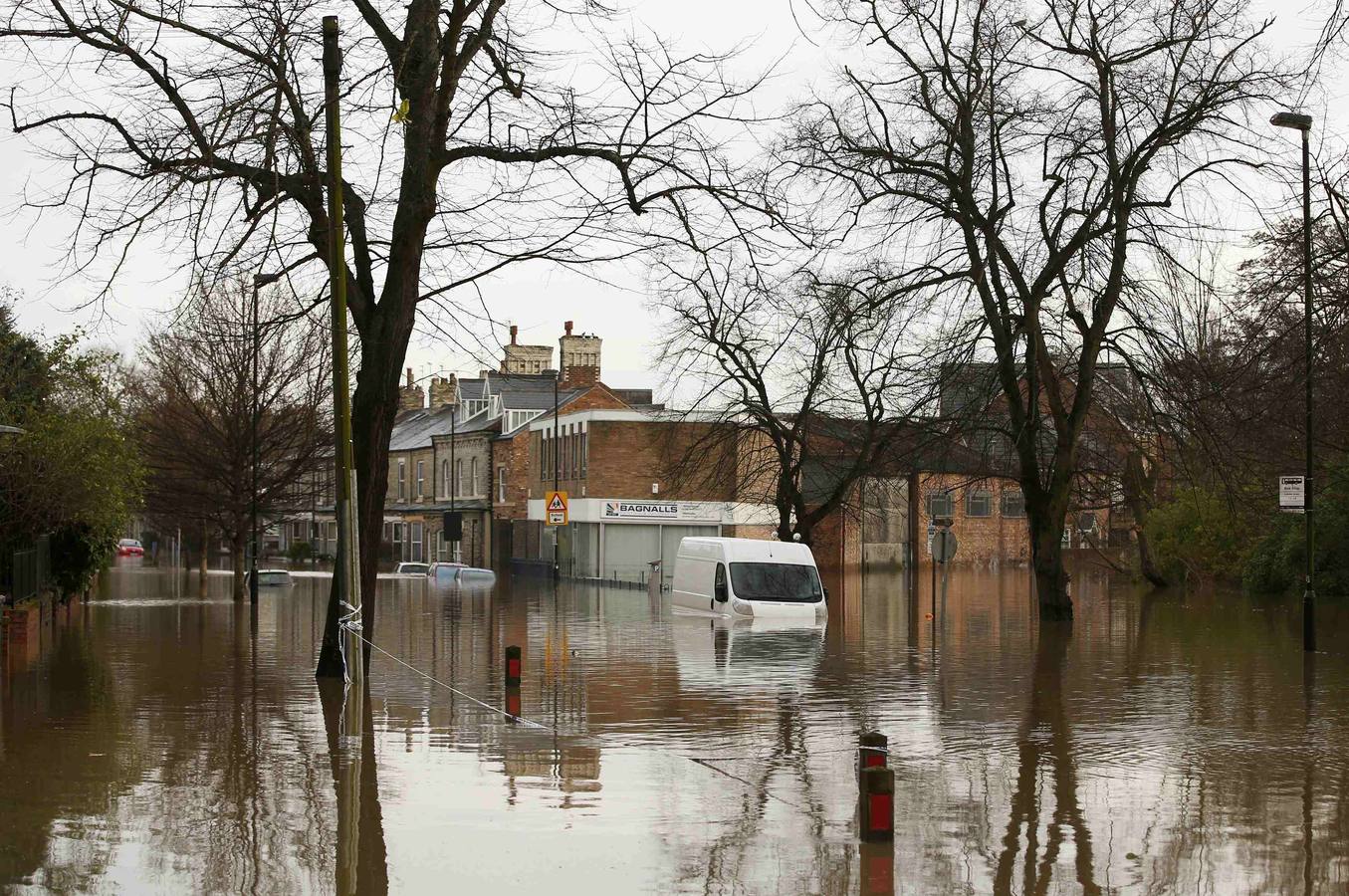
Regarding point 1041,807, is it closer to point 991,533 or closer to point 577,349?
point 991,533

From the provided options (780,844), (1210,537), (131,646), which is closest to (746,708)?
(780,844)

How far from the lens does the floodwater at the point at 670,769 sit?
9.66 meters

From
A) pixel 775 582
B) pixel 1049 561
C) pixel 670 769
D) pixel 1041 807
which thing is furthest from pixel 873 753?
pixel 1049 561

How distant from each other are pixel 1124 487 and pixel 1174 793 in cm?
3962

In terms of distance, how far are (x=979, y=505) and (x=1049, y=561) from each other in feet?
165

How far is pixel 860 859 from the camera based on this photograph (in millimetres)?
9914

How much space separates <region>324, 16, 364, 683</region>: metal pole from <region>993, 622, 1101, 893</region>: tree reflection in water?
271 inches

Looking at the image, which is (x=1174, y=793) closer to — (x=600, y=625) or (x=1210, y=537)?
(x=600, y=625)

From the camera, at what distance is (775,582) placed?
33.9m

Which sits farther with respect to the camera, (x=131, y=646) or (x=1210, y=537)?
(x=1210, y=537)

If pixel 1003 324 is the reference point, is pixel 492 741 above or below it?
below

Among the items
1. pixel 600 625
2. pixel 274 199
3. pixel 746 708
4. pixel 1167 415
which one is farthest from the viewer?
pixel 600 625

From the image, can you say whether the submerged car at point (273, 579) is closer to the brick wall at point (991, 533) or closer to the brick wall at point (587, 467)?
the brick wall at point (587, 467)

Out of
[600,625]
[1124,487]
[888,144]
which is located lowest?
[600,625]
